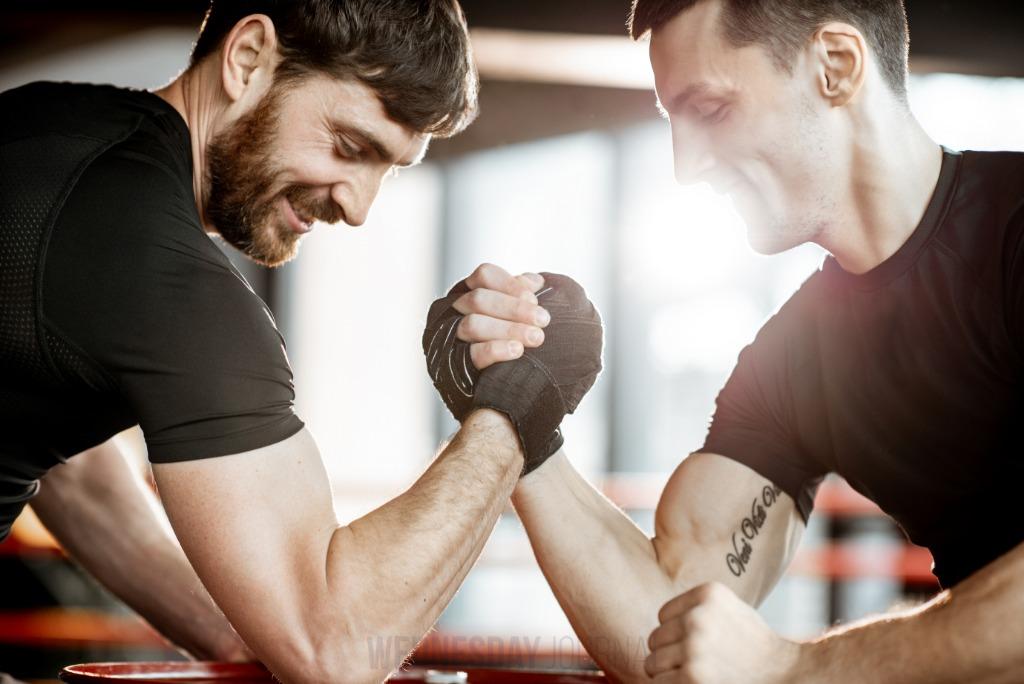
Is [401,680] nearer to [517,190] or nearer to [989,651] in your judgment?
[989,651]

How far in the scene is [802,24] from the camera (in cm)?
175

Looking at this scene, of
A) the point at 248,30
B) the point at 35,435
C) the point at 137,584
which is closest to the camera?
the point at 35,435

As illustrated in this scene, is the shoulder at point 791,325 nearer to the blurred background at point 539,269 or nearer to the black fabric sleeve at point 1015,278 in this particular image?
the black fabric sleeve at point 1015,278

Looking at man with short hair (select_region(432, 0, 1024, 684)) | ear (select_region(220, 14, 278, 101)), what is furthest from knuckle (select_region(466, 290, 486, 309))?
ear (select_region(220, 14, 278, 101))

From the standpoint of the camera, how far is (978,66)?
13.9 feet

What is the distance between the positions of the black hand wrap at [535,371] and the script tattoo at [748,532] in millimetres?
352

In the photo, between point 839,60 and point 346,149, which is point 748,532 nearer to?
point 839,60

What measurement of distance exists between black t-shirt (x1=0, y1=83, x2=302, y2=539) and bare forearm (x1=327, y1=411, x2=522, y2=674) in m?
0.18

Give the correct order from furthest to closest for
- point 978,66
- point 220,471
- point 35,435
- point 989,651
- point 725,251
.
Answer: point 725,251, point 978,66, point 35,435, point 220,471, point 989,651

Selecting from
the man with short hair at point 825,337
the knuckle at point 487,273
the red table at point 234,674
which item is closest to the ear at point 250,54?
the knuckle at point 487,273

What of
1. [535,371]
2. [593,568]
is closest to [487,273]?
[535,371]

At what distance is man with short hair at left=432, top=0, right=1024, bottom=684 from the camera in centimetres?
167

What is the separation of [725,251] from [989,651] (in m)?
6.71

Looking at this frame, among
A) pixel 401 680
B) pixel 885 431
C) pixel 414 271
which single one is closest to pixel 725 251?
pixel 414 271
